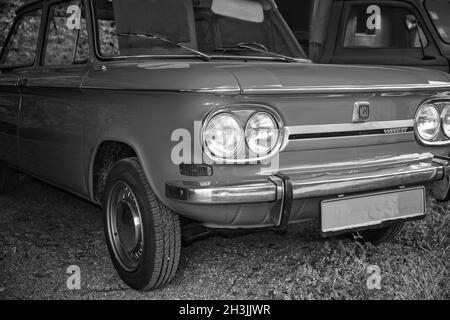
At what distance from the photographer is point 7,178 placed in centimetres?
511

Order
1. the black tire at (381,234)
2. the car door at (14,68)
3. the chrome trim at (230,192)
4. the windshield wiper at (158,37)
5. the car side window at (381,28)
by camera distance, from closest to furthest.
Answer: the chrome trim at (230,192)
the windshield wiper at (158,37)
the black tire at (381,234)
the car door at (14,68)
the car side window at (381,28)

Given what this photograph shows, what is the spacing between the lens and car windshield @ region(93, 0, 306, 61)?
10.7ft

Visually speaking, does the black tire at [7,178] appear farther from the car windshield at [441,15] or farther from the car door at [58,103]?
the car windshield at [441,15]

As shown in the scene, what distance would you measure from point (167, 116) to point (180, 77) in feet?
0.65

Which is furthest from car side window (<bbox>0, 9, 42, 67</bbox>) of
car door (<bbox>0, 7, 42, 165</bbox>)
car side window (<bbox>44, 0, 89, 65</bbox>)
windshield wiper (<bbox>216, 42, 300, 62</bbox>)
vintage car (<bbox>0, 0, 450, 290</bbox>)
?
windshield wiper (<bbox>216, 42, 300, 62</bbox>)

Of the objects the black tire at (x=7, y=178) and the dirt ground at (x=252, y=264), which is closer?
the dirt ground at (x=252, y=264)

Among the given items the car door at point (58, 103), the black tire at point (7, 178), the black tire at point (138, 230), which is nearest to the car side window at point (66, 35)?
the car door at point (58, 103)

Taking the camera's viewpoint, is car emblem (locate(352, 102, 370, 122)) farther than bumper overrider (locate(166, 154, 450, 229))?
Yes

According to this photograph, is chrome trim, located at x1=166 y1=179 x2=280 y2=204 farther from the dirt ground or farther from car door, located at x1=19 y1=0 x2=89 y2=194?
car door, located at x1=19 y1=0 x2=89 y2=194

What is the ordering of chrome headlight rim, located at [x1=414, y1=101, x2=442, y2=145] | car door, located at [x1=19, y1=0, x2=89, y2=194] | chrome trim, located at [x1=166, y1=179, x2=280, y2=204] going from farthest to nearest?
car door, located at [x1=19, y1=0, x2=89, y2=194], chrome headlight rim, located at [x1=414, y1=101, x2=442, y2=145], chrome trim, located at [x1=166, y1=179, x2=280, y2=204]

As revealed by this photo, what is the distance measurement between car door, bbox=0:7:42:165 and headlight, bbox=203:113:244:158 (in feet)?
6.97

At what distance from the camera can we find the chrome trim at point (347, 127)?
2693 millimetres

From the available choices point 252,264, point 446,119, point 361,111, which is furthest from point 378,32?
point 252,264

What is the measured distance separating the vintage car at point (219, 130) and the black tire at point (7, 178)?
60.4 inches
